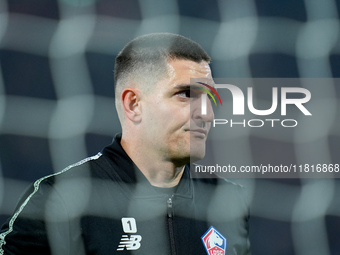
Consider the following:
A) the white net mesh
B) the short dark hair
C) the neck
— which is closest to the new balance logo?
the neck

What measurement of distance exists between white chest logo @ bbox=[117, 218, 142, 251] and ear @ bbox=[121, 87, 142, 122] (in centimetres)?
19

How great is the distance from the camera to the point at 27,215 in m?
0.91

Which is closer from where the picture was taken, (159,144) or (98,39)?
(159,144)

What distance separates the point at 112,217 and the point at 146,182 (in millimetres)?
89

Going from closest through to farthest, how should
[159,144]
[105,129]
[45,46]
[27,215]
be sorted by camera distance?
1. [27,215]
2. [159,144]
3. [45,46]
4. [105,129]

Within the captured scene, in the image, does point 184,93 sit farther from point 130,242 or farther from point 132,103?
point 130,242

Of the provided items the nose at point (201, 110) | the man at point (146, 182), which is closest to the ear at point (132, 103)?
the man at point (146, 182)

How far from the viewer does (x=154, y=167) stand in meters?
1.02

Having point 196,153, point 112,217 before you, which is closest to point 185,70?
point 196,153

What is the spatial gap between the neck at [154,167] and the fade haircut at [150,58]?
0.11 meters

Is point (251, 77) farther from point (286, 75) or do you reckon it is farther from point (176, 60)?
point (176, 60)

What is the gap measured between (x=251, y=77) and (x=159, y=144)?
64cm

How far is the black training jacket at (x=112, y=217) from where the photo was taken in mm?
906

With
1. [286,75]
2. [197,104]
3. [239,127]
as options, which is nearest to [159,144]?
[197,104]
